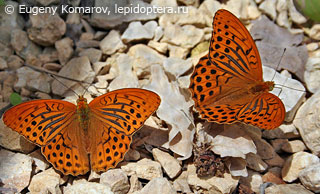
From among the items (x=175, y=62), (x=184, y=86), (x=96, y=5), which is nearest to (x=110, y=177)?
(x=184, y=86)

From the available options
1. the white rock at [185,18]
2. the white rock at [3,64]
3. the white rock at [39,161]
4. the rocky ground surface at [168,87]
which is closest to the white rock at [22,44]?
the rocky ground surface at [168,87]

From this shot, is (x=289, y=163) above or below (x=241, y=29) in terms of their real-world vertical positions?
below

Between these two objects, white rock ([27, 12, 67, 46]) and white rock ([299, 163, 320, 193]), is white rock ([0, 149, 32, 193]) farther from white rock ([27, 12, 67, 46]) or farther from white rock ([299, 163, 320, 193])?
white rock ([299, 163, 320, 193])

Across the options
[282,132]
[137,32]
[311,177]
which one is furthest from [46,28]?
[311,177]

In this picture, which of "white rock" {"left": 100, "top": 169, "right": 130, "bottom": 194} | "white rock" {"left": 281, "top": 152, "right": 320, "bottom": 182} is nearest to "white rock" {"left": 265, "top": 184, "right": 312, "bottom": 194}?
"white rock" {"left": 281, "top": 152, "right": 320, "bottom": 182}

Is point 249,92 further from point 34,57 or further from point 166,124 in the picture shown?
point 34,57
